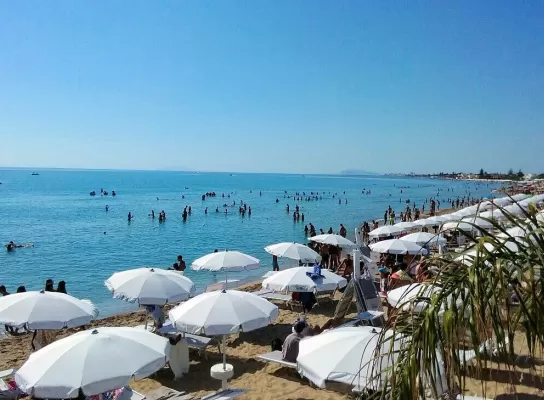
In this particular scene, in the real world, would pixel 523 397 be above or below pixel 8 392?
above

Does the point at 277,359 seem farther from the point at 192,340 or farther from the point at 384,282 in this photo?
the point at 384,282

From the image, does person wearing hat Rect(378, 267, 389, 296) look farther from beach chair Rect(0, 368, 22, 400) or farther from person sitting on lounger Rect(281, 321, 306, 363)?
beach chair Rect(0, 368, 22, 400)

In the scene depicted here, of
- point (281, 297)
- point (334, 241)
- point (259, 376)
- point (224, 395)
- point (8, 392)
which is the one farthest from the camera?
point (334, 241)

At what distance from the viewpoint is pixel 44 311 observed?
324 inches

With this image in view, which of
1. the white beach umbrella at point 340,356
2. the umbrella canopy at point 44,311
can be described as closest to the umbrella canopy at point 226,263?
the umbrella canopy at point 44,311

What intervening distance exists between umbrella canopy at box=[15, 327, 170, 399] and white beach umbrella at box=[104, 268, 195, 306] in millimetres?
3358

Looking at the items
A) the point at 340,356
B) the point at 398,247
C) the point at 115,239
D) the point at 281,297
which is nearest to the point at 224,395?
the point at 340,356

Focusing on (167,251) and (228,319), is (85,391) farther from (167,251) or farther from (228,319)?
(167,251)

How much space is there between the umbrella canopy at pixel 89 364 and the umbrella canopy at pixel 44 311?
242 centimetres

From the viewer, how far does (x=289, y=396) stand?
7.44 metres

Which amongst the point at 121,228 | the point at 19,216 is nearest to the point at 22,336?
the point at 121,228

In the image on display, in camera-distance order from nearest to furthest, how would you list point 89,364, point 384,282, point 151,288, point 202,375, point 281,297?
point 89,364
point 202,375
point 151,288
point 281,297
point 384,282

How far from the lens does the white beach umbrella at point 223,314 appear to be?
7.37 meters

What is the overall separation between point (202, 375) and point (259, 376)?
1127 millimetres
